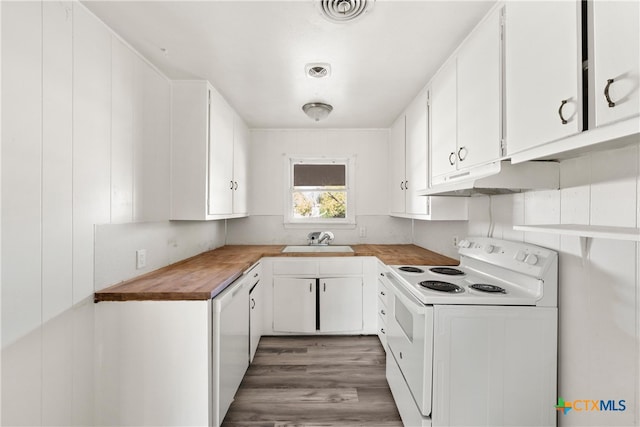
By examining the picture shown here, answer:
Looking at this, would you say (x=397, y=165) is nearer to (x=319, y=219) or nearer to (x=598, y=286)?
A: (x=319, y=219)

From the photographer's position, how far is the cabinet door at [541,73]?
36.6 inches

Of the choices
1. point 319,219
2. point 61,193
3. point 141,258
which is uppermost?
point 61,193

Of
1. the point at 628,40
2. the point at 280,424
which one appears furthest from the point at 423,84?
the point at 280,424

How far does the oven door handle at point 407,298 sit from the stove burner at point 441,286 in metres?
0.11

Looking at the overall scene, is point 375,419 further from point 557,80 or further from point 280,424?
point 557,80

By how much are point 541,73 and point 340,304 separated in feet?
7.78

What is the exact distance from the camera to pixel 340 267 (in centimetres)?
283

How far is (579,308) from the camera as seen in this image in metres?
1.26

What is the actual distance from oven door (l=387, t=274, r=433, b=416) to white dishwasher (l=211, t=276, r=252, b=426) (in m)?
1.07

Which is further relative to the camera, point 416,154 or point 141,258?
point 416,154

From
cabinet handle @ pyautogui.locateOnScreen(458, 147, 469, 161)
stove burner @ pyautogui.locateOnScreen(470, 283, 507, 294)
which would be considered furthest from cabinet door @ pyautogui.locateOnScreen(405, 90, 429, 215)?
stove burner @ pyautogui.locateOnScreen(470, 283, 507, 294)

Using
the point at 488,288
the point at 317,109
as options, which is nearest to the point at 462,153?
the point at 488,288

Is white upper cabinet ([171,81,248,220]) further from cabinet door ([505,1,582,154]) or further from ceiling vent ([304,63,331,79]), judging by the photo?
cabinet door ([505,1,582,154])

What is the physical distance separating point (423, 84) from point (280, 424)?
262 cm
